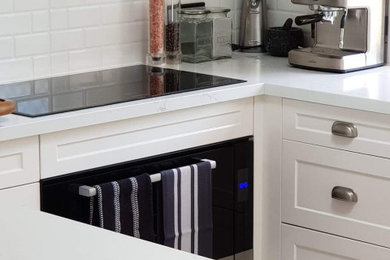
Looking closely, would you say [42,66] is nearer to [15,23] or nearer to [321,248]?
[15,23]

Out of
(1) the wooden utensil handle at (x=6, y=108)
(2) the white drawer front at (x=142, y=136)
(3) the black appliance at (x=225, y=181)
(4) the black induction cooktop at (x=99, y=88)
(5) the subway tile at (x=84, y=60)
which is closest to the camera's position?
(1) the wooden utensil handle at (x=6, y=108)

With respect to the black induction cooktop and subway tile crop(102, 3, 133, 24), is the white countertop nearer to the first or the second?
the black induction cooktop

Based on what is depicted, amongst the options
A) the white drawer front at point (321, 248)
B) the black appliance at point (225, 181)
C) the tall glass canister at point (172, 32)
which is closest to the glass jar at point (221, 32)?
the tall glass canister at point (172, 32)

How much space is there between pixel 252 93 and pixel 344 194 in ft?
1.57

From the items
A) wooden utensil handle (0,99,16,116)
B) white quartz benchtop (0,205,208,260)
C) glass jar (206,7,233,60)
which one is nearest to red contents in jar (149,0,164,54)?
glass jar (206,7,233,60)

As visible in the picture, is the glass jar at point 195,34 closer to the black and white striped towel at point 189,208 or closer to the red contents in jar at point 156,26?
the red contents in jar at point 156,26

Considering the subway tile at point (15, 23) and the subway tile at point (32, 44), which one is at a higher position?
the subway tile at point (15, 23)

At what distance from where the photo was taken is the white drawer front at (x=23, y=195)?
2975 millimetres

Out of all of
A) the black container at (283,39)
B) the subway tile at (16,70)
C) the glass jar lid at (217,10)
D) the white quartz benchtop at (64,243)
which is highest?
the glass jar lid at (217,10)

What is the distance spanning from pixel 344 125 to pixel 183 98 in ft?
1.82

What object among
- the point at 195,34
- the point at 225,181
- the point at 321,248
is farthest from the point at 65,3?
the point at 321,248

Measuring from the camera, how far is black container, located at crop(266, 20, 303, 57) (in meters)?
4.11

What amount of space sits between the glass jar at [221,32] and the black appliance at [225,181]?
53cm

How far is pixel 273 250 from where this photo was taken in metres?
3.73
